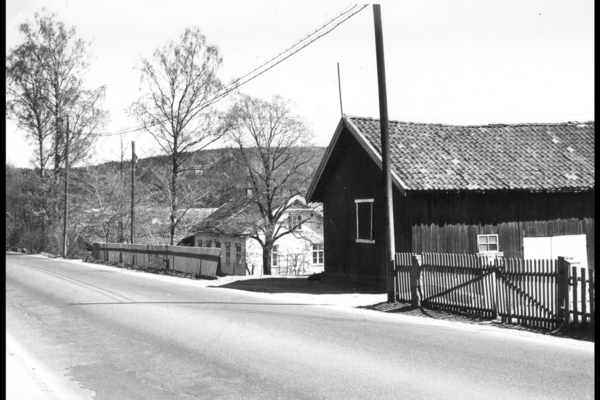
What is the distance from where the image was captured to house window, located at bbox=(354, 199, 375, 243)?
18.2m

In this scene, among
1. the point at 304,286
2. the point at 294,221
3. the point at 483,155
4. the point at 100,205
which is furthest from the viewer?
the point at 100,205

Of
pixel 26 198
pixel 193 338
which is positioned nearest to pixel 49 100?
pixel 26 198

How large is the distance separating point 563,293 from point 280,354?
522cm

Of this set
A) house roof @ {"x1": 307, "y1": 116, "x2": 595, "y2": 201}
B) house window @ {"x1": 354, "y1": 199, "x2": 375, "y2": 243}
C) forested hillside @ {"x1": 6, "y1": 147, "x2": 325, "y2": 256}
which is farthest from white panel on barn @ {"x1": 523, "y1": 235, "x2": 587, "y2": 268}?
forested hillside @ {"x1": 6, "y1": 147, "x2": 325, "y2": 256}

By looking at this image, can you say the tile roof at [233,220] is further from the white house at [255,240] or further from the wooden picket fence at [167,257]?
the wooden picket fence at [167,257]

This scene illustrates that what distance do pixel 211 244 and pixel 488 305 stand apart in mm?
38705

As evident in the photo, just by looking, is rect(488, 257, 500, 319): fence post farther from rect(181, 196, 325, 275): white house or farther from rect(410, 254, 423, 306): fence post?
rect(181, 196, 325, 275): white house

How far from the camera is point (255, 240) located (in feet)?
146

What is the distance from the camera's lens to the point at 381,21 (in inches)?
545

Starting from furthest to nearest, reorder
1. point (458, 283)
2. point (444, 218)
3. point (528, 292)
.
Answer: point (444, 218) < point (458, 283) < point (528, 292)

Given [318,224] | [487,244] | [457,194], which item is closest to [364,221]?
[457,194]

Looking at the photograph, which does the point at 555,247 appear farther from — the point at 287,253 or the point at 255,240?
the point at 255,240

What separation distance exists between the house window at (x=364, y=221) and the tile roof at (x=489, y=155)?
5.96 ft

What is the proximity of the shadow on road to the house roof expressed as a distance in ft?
10.4
